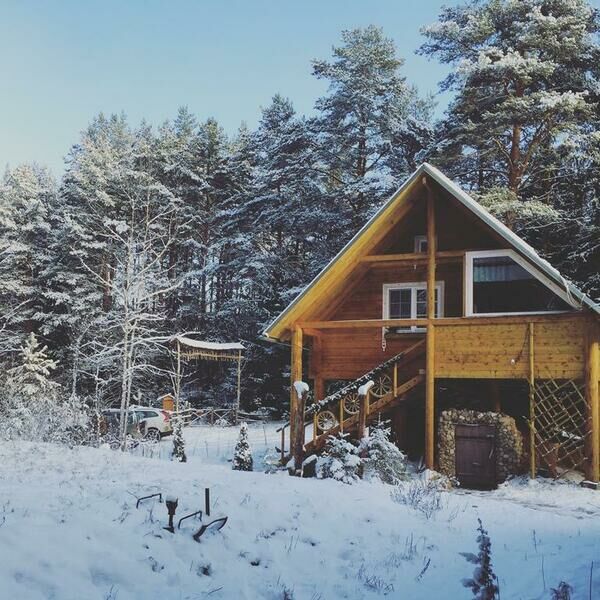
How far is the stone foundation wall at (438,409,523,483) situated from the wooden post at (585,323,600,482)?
153 centimetres

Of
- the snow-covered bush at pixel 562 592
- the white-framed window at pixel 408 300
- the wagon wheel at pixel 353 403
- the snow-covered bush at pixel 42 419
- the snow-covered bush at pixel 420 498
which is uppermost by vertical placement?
the white-framed window at pixel 408 300

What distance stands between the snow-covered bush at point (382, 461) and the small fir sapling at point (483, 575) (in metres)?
3.81

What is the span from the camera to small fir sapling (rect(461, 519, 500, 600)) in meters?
6.32

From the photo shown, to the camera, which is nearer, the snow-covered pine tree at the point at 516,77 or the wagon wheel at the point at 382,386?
the wagon wheel at the point at 382,386

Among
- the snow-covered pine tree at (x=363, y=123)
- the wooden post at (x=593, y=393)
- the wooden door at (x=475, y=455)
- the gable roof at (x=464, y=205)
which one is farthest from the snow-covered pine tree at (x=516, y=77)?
the wooden door at (x=475, y=455)

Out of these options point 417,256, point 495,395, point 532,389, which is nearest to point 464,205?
point 417,256

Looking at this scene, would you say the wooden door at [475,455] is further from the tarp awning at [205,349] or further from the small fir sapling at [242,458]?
the tarp awning at [205,349]

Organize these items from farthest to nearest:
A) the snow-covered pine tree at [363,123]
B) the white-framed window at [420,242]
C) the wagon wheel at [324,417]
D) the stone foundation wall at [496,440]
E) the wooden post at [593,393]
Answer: the snow-covered pine tree at [363,123], the white-framed window at [420,242], the wagon wheel at [324,417], the stone foundation wall at [496,440], the wooden post at [593,393]

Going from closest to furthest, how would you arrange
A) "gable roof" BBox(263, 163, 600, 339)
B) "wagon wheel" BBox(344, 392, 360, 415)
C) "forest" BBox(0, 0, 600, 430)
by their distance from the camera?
"gable roof" BBox(263, 163, 600, 339) < "wagon wheel" BBox(344, 392, 360, 415) < "forest" BBox(0, 0, 600, 430)

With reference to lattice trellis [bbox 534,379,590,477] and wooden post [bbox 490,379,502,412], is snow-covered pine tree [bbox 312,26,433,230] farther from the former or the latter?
lattice trellis [bbox 534,379,590,477]

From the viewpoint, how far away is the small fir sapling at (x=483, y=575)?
6324mm

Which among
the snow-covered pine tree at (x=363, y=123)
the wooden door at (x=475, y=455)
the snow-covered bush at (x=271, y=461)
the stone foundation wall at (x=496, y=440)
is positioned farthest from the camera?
the snow-covered pine tree at (x=363, y=123)

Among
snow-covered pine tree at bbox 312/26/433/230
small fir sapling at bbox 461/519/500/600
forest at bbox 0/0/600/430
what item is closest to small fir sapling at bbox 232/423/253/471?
forest at bbox 0/0/600/430

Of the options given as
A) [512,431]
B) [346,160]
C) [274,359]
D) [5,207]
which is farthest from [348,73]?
[5,207]
